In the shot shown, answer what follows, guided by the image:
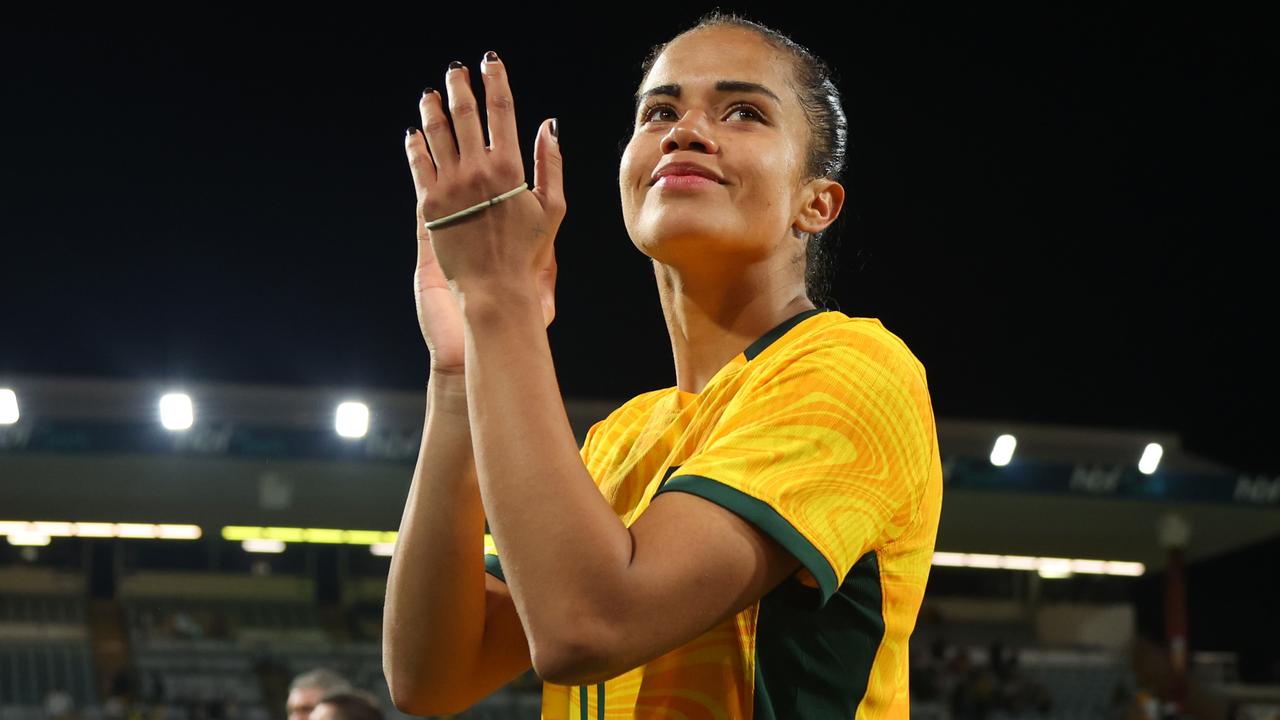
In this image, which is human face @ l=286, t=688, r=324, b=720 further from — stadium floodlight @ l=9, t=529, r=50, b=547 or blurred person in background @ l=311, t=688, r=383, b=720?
stadium floodlight @ l=9, t=529, r=50, b=547

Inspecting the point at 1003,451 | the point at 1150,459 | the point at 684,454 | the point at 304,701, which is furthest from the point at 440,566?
the point at 1150,459

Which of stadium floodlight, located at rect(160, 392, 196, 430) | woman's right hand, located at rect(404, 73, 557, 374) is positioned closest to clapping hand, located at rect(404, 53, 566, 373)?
woman's right hand, located at rect(404, 73, 557, 374)

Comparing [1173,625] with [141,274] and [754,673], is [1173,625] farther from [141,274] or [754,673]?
[754,673]

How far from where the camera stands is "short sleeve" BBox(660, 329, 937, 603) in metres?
1.38

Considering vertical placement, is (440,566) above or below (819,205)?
below

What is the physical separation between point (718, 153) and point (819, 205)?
253 mm

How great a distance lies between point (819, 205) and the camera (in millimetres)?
1907

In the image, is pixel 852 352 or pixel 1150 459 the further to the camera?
pixel 1150 459

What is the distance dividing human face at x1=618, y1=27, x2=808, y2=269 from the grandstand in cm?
1621

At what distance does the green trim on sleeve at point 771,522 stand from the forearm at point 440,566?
356mm

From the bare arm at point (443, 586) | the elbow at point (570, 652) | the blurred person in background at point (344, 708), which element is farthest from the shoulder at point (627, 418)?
the blurred person in background at point (344, 708)

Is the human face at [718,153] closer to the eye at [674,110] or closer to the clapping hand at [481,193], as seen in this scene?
the eye at [674,110]

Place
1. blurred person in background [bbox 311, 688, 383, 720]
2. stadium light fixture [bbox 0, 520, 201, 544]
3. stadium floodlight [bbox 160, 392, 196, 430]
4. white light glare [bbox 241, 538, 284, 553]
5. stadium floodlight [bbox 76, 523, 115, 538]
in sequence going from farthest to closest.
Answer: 1. white light glare [bbox 241, 538, 284, 553]
2. stadium floodlight [bbox 76, 523, 115, 538]
3. stadium light fixture [bbox 0, 520, 201, 544]
4. stadium floodlight [bbox 160, 392, 196, 430]
5. blurred person in background [bbox 311, 688, 383, 720]

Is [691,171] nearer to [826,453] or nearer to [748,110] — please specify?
[748,110]
